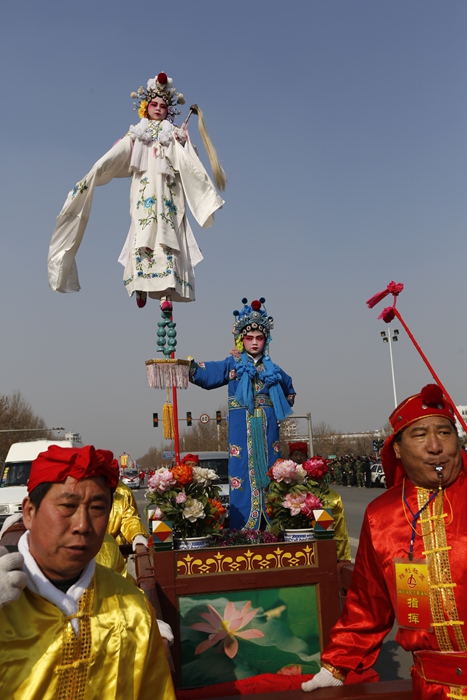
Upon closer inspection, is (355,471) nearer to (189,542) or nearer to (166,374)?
(166,374)

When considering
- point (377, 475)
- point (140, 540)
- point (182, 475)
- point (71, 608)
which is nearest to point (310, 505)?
point (182, 475)

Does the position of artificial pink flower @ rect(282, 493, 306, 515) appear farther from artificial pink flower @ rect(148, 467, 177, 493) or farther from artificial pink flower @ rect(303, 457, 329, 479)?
artificial pink flower @ rect(148, 467, 177, 493)

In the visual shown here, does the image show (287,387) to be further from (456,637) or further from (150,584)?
(456,637)

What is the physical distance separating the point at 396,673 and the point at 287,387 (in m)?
2.87

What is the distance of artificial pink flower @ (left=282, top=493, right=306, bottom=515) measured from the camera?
5094 mm

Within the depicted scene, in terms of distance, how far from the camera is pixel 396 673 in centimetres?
559

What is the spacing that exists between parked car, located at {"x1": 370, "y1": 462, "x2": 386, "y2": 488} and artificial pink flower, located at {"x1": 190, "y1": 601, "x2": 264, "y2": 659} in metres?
27.1

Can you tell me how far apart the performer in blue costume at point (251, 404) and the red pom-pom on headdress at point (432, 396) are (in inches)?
135

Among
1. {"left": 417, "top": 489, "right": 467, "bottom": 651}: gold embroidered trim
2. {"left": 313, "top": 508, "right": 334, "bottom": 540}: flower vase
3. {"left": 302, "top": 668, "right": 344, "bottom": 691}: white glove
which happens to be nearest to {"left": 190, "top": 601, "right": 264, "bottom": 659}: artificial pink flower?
{"left": 313, "top": 508, "right": 334, "bottom": 540}: flower vase

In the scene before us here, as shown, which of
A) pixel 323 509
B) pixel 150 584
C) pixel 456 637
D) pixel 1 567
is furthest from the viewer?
pixel 323 509

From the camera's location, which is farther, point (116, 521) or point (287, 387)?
point (287, 387)

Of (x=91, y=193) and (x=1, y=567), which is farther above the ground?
(x=91, y=193)

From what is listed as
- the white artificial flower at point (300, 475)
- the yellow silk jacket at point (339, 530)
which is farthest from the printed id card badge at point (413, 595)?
the yellow silk jacket at point (339, 530)

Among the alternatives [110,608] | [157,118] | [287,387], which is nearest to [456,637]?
[110,608]
